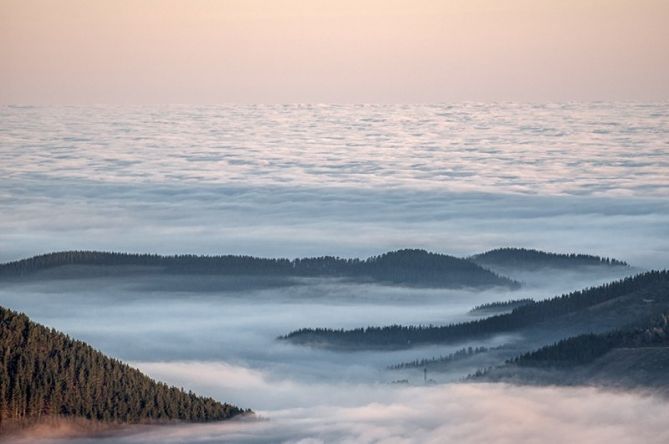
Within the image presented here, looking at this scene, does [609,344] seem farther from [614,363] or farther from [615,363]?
[615,363]

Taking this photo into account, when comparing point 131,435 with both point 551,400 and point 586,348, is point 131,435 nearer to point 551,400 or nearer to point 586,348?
point 551,400

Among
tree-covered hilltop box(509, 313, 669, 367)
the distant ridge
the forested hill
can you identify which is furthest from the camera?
tree-covered hilltop box(509, 313, 669, 367)

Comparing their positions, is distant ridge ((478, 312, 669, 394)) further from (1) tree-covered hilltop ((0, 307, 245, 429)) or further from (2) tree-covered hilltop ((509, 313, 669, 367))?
(1) tree-covered hilltop ((0, 307, 245, 429))

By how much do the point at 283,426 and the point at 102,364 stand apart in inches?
686

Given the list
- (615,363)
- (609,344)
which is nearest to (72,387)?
(615,363)

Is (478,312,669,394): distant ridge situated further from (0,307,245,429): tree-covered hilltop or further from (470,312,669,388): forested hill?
(0,307,245,429): tree-covered hilltop

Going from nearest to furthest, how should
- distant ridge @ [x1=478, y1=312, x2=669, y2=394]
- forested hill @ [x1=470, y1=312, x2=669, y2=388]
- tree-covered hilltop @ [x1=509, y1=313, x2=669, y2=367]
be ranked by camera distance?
forested hill @ [x1=470, y1=312, x2=669, y2=388] → distant ridge @ [x1=478, y1=312, x2=669, y2=394] → tree-covered hilltop @ [x1=509, y1=313, x2=669, y2=367]

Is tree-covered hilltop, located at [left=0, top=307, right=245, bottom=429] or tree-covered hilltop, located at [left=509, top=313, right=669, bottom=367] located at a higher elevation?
tree-covered hilltop, located at [left=509, top=313, right=669, bottom=367]

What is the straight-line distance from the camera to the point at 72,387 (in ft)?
521

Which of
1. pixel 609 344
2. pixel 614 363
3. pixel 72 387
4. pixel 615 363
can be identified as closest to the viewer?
pixel 72 387

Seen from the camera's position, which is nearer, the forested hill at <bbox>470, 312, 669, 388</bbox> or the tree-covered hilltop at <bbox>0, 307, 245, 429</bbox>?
the tree-covered hilltop at <bbox>0, 307, 245, 429</bbox>

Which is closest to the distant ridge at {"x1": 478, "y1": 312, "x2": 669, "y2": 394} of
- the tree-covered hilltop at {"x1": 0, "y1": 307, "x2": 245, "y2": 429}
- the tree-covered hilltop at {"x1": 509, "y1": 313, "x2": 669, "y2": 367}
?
the tree-covered hilltop at {"x1": 509, "y1": 313, "x2": 669, "y2": 367}

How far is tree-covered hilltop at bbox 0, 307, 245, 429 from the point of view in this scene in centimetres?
15525

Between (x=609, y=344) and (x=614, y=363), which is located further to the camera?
(x=609, y=344)
